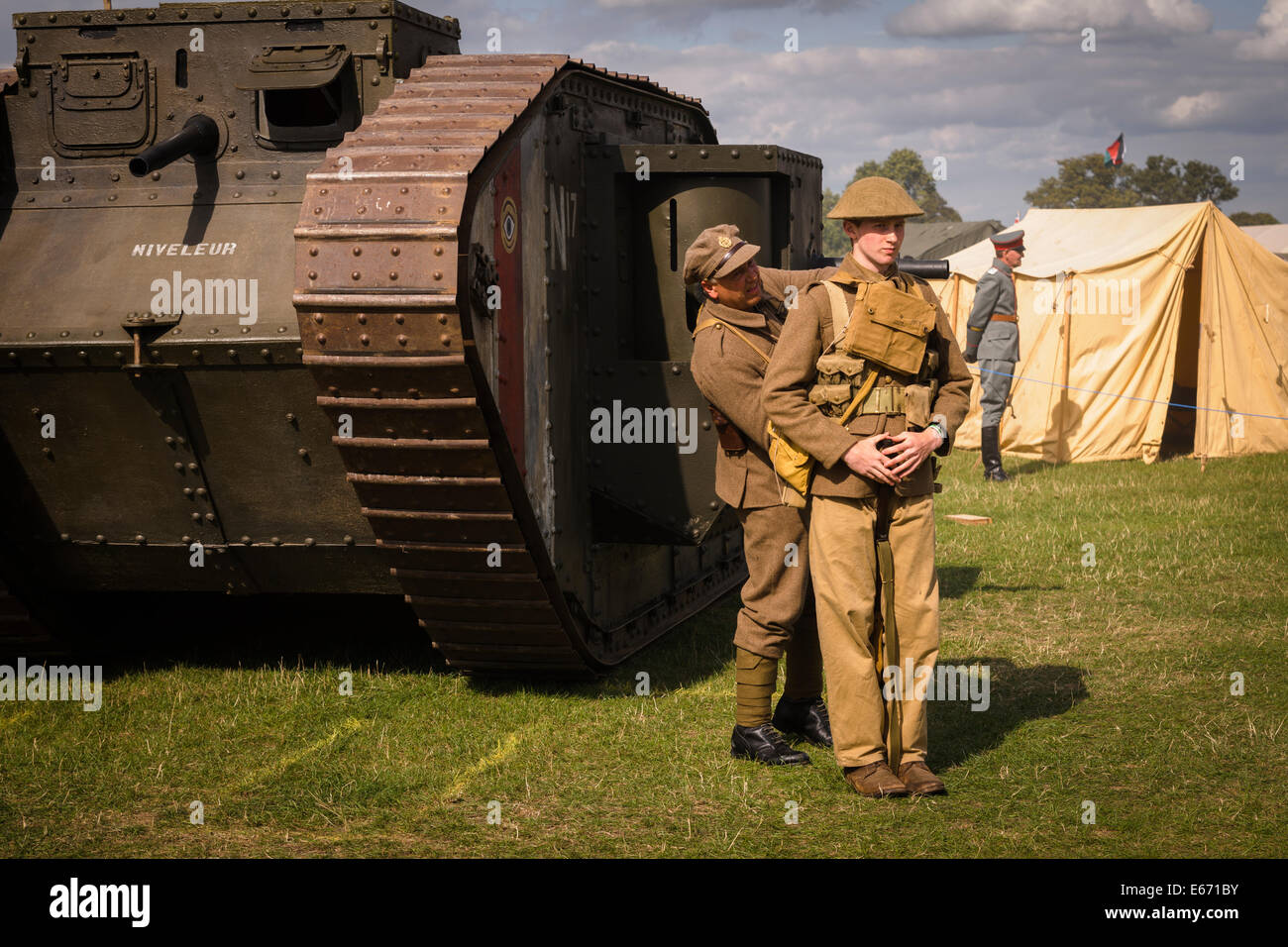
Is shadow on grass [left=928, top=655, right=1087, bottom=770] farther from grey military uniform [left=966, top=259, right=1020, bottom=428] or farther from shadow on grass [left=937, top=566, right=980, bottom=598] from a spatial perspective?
grey military uniform [left=966, top=259, right=1020, bottom=428]

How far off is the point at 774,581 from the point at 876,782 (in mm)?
914

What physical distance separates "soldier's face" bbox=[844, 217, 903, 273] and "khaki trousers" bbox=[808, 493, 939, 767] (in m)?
0.91

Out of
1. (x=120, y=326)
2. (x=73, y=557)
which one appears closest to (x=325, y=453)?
(x=120, y=326)

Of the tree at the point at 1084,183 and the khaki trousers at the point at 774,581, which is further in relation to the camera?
the tree at the point at 1084,183

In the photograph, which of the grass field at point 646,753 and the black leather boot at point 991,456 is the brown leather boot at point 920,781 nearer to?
the grass field at point 646,753

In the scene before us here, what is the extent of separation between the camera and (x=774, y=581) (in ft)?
19.3

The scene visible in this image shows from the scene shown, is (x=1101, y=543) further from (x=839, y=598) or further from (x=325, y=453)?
(x=325, y=453)

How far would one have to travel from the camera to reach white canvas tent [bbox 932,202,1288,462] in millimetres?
15586

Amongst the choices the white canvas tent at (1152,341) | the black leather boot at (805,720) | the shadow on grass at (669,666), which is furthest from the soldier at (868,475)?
the white canvas tent at (1152,341)

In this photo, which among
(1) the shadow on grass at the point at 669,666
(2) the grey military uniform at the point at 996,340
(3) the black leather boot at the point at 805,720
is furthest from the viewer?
(2) the grey military uniform at the point at 996,340

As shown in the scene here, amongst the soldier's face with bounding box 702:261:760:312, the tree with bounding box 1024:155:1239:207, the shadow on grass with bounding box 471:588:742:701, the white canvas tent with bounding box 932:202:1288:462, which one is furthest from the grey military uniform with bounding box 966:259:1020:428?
the tree with bounding box 1024:155:1239:207

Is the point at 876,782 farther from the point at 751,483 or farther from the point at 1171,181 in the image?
the point at 1171,181

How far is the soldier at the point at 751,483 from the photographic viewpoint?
5898 millimetres

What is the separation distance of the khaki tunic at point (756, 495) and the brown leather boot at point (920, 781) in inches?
27.6
